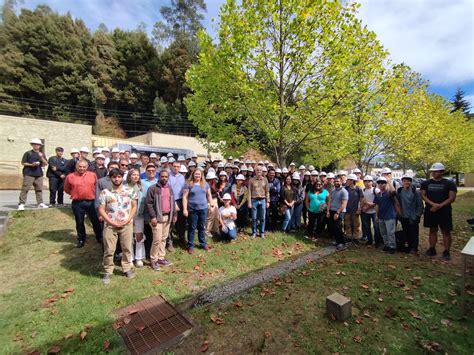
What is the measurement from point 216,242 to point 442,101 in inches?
1007

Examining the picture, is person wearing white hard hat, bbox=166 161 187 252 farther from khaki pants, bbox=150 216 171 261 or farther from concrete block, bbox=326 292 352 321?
concrete block, bbox=326 292 352 321

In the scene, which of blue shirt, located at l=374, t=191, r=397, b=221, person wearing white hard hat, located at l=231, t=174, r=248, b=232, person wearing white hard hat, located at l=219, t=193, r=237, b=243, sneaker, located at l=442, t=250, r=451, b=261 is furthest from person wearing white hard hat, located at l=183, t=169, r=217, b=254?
sneaker, located at l=442, t=250, r=451, b=261

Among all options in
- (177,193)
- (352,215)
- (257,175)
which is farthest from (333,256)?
(177,193)

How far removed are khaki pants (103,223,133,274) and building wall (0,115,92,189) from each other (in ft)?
62.4

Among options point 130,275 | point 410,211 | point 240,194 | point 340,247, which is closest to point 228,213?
point 240,194

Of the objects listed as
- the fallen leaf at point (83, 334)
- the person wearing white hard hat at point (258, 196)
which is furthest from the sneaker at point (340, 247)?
the fallen leaf at point (83, 334)

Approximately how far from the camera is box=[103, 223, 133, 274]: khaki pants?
14.9ft

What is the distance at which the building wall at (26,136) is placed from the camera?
1933 centimetres

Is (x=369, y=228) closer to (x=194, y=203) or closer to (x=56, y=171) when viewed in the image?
(x=194, y=203)

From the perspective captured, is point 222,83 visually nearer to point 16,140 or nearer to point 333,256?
point 333,256

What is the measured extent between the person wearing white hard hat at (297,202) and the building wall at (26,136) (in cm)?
2077

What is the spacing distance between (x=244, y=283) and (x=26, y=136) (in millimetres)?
24782

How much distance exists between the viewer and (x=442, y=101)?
2147cm

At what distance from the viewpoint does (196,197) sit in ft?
19.9
